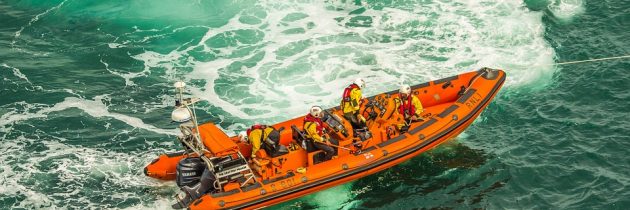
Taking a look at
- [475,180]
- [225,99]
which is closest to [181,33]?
[225,99]

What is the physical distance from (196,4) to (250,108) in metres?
7.63

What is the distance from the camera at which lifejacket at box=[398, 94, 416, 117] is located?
1617 cm

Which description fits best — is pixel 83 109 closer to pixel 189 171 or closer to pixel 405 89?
pixel 189 171

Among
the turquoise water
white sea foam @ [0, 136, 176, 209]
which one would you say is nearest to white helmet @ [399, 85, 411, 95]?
the turquoise water

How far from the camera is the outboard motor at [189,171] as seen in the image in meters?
14.5

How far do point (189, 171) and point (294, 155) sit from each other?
240 cm

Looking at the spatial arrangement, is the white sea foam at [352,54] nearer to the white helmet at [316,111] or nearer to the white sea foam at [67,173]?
the white sea foam at [67,173]

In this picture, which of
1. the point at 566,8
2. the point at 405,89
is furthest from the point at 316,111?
the point at 566,8

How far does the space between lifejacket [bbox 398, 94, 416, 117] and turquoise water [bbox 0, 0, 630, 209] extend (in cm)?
124

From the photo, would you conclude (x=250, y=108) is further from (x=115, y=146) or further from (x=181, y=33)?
(x=181, y=33)

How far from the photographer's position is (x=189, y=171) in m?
14.5

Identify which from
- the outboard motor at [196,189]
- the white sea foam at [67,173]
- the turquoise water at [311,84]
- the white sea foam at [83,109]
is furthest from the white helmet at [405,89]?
the white sea foam at [83,109]

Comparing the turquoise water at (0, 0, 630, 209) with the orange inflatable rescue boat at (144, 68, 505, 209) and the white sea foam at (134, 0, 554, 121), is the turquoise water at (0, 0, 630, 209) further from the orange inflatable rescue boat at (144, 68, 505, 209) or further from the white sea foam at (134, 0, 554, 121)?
the orange inflatable rescue boat at (144, 68, 505, 209)

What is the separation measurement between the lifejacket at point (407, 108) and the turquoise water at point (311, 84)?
4.06ft
